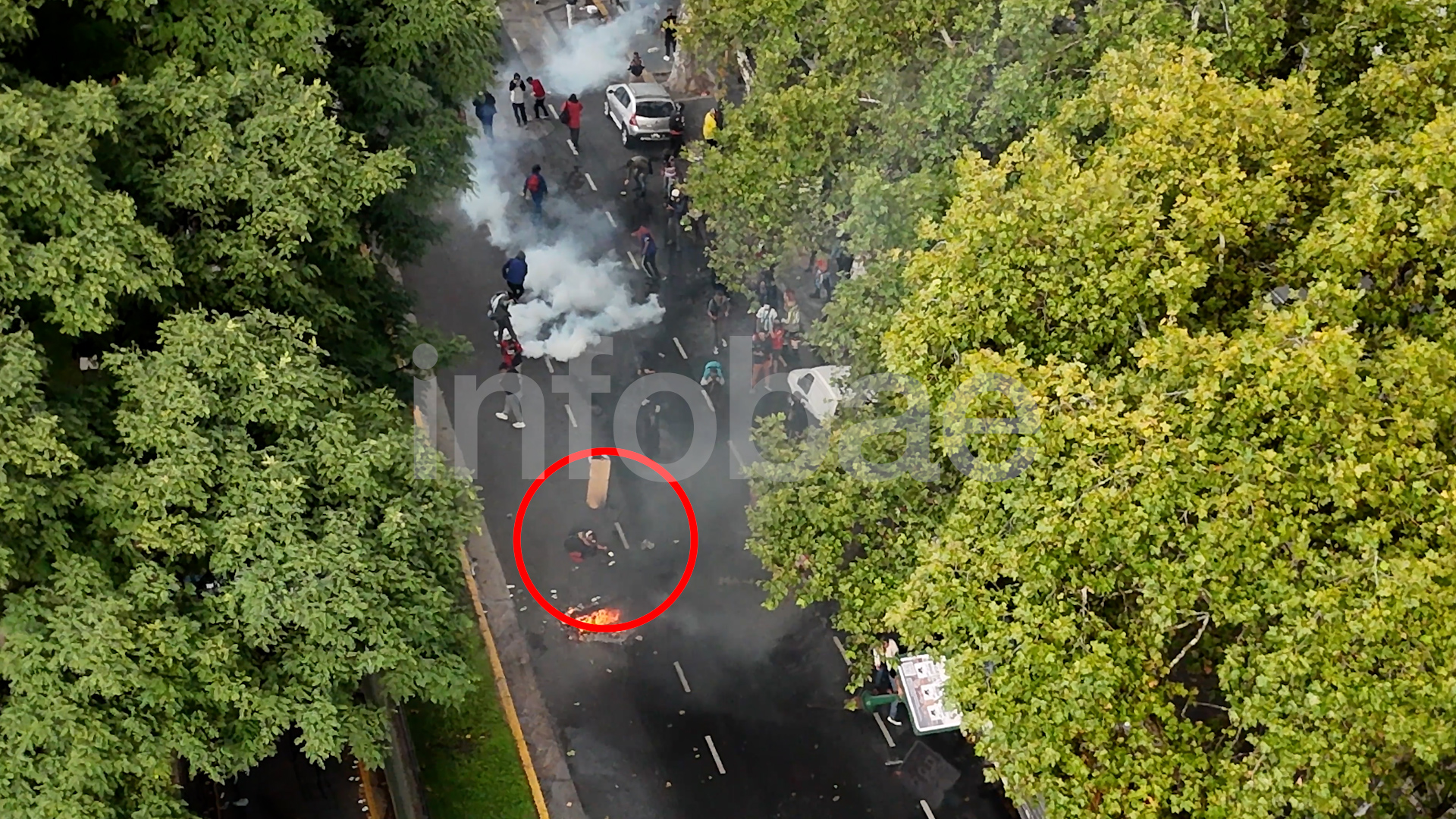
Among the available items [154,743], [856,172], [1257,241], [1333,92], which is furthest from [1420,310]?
[154,743]

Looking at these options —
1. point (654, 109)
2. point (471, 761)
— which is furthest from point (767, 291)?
point (471, 761)

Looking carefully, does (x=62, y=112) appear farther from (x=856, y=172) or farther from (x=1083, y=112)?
(x=1083, y=112)

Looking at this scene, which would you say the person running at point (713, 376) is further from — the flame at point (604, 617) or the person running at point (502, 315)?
the flame at point (604, 617)

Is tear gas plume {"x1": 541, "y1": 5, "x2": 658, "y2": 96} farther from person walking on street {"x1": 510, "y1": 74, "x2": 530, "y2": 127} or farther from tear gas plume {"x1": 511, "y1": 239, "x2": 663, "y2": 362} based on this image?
tear gas plume {"x1": 511, "y1": 239, "x2": 663, "y2": 362}

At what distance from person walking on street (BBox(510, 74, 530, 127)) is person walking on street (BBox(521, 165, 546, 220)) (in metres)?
3.37

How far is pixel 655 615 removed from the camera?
73.9 feet

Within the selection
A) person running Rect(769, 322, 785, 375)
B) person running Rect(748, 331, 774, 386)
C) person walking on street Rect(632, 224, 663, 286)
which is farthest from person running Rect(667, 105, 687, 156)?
person running Rect(769, 322, 785, 375)

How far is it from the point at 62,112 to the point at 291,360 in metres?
3.41

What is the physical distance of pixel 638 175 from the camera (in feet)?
103

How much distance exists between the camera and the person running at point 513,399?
1019 inches

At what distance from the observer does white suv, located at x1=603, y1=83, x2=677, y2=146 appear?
32.9 m

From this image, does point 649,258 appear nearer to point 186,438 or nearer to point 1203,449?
point 186,438

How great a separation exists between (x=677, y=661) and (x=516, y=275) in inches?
363

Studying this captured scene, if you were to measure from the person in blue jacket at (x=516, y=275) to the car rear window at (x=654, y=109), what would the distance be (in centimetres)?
687
